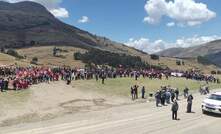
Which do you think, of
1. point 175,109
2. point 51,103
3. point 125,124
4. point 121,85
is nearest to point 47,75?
point 121,85

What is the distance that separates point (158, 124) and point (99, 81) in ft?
96.2

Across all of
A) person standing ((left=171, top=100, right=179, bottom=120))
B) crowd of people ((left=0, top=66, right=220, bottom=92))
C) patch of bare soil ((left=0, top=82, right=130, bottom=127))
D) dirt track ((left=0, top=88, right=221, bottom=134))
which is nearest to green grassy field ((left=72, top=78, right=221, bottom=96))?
crowd of people ((left=0, top=66, right=220, bottom=92))

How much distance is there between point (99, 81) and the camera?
196 feet

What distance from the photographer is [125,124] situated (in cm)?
3048

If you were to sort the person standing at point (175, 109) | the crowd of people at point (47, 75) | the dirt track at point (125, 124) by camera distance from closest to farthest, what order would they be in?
1. the dirt track at point (125, 124)
2. the person standing at point (175, 109)
3. the crowd of people at point (47, 75)

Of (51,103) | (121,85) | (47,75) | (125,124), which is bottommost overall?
(125,124)

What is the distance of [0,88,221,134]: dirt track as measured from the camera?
90.2 feet

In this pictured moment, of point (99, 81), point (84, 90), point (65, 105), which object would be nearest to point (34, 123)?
point (65, 105)

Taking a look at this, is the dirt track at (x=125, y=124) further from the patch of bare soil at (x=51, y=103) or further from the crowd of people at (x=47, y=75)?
the crowd of people at (x=47, y=75)

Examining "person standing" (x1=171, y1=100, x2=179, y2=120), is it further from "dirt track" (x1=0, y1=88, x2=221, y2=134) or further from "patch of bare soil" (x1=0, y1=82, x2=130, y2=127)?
"patch of bare soil" (x1=0, y1=82, x2=130, y2=127)

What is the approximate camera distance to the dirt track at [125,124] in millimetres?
27484

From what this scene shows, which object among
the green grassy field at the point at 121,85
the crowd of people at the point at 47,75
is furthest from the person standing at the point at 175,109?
the green grassy field at the point at 121,85

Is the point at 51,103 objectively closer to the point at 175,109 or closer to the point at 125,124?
the point at 125,124

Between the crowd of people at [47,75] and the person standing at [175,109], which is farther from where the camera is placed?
the crowd of people at [47,75]
